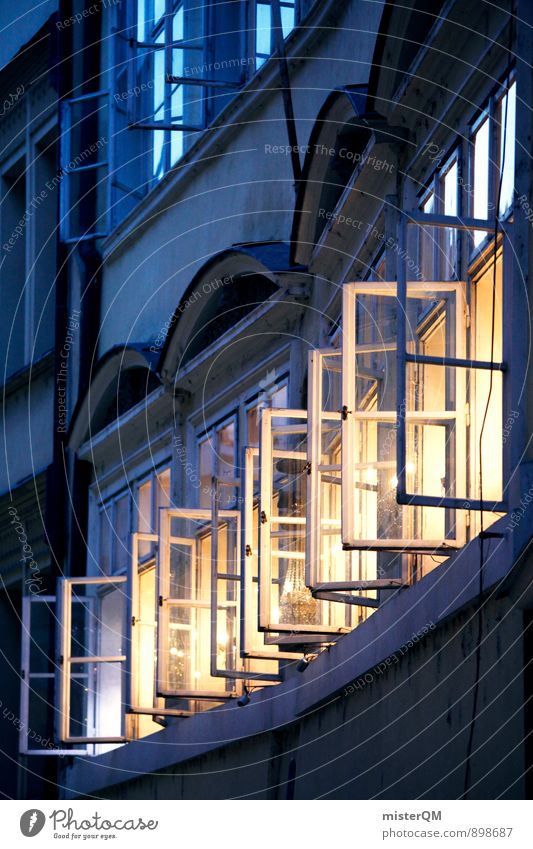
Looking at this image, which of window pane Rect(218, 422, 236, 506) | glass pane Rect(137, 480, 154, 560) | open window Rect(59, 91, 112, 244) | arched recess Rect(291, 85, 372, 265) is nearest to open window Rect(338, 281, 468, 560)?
arched recess Rect(291, 85, 372, 265)

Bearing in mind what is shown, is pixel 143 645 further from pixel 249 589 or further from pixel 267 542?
pixel 267 542

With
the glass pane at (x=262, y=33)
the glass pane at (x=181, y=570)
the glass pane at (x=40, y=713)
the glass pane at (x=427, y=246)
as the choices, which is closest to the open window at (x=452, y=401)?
the glass pane at (x=427, y=246)

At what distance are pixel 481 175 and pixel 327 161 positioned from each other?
2.71m

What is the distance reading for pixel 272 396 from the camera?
12.8 m

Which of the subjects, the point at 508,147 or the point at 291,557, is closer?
the point at 508,147

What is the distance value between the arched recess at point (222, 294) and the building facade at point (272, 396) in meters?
0.03

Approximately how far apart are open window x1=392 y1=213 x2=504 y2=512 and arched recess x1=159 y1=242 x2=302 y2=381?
3.82m

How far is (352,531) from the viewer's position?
7699 millimetres

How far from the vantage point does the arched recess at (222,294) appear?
12.1 metres

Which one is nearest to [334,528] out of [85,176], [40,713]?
[85,176]

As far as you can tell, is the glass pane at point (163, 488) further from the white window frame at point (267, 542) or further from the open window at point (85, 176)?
the white window frame at point (267, 542)

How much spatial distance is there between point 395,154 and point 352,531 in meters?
2.40

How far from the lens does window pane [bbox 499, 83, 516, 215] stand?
757cm
